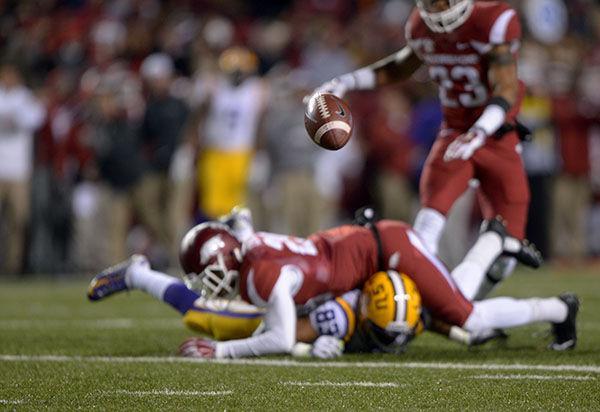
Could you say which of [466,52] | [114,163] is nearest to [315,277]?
[466,52]

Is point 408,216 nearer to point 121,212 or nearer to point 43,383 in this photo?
point 121,212

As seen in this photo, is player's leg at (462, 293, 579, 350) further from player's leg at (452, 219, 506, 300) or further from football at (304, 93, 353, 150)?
football at (304, 93, 353, 150)

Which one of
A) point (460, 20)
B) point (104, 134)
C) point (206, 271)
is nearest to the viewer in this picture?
point (206, 271)

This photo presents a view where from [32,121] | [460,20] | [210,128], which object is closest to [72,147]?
[32,121]

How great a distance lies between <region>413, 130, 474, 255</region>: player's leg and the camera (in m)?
6.17

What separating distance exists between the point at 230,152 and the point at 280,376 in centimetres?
699

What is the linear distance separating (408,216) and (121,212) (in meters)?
2.69

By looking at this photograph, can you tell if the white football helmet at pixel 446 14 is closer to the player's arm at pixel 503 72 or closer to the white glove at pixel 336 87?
the player's arm at pixel 503 72

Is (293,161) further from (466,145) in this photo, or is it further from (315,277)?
(315,277)

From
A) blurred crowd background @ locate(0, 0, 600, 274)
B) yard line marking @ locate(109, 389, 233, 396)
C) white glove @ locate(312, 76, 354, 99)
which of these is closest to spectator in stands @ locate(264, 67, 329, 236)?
blurred crowd background @ locate(0, 0, 600, 274)

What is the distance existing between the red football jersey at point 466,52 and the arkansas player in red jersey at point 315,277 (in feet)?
3.11

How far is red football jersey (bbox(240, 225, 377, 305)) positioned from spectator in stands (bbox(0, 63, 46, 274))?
6.40 m

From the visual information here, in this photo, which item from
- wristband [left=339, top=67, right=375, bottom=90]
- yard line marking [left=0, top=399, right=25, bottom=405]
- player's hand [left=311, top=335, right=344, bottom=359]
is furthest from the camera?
wristband [left=339, top=67, right=375, bottom=90]

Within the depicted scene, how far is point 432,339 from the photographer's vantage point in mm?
6352
